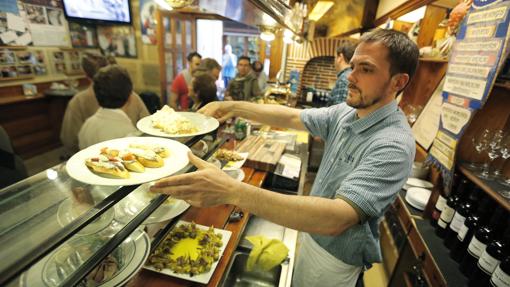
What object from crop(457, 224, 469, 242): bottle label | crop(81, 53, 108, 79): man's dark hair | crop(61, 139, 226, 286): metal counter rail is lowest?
crop(457, 224, 469, 242): bottle label

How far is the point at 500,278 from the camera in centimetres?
136

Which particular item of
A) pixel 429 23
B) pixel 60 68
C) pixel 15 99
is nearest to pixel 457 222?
pixel 429 23

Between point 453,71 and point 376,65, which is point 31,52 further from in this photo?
point 453,71

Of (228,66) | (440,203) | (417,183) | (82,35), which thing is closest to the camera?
(440,203)

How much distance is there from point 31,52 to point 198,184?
6.26 metres

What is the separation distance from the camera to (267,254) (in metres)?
1.63

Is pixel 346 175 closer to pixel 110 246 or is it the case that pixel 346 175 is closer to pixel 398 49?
pixel 398 49

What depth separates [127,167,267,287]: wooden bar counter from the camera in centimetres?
120

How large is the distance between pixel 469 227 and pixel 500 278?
422 mm

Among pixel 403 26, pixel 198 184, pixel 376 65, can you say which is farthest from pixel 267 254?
pixel 403 26

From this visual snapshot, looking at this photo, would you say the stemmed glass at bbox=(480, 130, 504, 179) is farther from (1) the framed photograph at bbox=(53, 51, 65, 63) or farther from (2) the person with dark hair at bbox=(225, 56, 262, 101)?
(1) the framed photograph at bbox=(53, 51, 65, 63)

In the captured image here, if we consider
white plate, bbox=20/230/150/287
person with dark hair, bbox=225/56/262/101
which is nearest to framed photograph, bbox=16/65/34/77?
person with dark hair, bbox=225/56/262/101

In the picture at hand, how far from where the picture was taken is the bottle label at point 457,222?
1804 mm

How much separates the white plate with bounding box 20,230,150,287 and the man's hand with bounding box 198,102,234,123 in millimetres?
779
